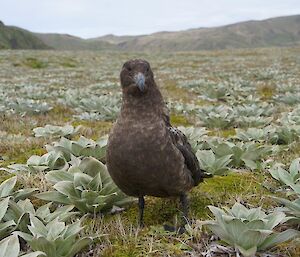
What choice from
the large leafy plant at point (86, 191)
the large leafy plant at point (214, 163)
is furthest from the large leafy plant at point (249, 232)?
the large leafy plant at point (214, 163)

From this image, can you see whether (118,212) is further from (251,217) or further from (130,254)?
(251,217)

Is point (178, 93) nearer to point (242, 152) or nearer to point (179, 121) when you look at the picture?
point (179, 121)

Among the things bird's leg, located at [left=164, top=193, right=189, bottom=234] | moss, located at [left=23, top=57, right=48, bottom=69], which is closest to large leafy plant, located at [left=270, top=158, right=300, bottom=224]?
bird's leg, located at [left=164, top=193, right=189, bottom=234]

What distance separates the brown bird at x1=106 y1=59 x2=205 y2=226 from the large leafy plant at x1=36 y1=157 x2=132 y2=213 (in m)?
0.49

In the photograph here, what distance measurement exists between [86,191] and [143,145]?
0.94 metres

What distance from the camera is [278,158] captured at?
22.2 ft

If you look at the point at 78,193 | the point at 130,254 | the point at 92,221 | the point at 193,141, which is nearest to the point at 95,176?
the point at 78,193

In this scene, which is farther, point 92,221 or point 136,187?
point 92,221

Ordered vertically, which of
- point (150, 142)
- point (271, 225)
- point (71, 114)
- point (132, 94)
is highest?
point (132, 94)

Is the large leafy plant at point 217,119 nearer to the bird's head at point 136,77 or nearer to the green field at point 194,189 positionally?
the green field at point 194,189

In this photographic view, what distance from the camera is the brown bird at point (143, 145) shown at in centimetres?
396

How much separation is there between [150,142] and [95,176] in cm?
113

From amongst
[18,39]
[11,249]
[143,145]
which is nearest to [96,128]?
[143,145]

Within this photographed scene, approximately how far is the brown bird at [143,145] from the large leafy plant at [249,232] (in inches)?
23.7
